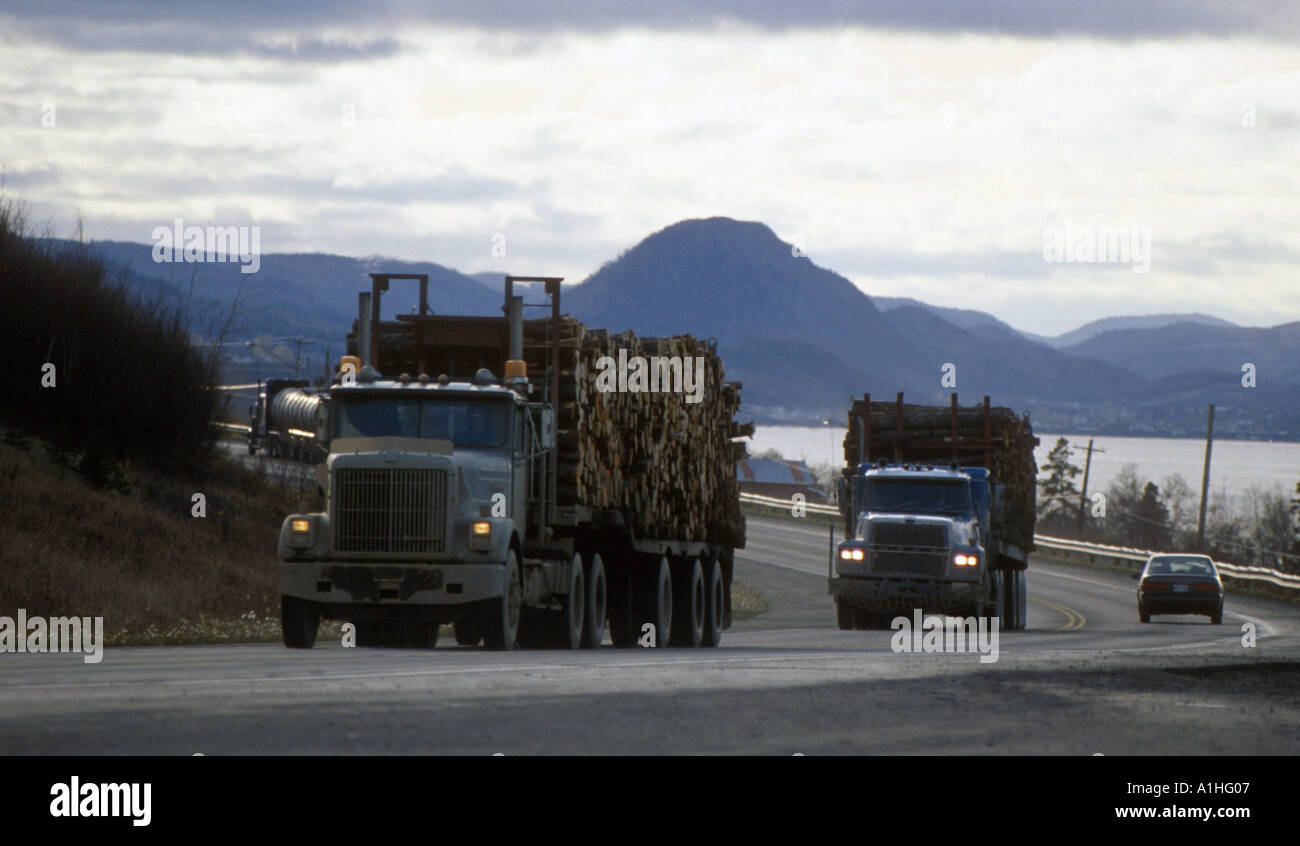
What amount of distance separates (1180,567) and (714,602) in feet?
61.2

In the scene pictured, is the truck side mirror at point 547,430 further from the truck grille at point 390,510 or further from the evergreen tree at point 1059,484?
the evergreen tree at point 1059,484

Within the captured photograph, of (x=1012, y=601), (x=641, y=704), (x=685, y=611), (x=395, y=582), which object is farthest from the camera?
(x=1012, y=601)

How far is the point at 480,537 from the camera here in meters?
16.3

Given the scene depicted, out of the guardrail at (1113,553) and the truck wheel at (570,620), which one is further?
the guardrail at (1113,553)

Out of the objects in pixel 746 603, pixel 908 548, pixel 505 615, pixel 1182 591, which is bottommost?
pixel 746 603

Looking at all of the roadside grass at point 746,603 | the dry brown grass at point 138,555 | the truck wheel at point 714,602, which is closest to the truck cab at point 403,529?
the dry brown grass at point 138,555

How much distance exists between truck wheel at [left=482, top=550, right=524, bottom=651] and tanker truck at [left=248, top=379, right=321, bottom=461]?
1073 inches

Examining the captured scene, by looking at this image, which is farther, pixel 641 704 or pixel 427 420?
pixel 427 420

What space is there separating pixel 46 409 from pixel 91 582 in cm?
1084

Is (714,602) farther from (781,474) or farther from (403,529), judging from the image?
(781,474)

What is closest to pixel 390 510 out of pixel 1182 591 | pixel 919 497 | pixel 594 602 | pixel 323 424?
pixel 323 424

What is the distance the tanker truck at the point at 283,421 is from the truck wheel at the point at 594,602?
24734 mm

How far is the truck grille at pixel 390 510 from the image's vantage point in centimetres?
1630

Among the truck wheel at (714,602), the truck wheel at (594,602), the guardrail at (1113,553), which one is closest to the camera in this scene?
the truck wheel at (594,602)
